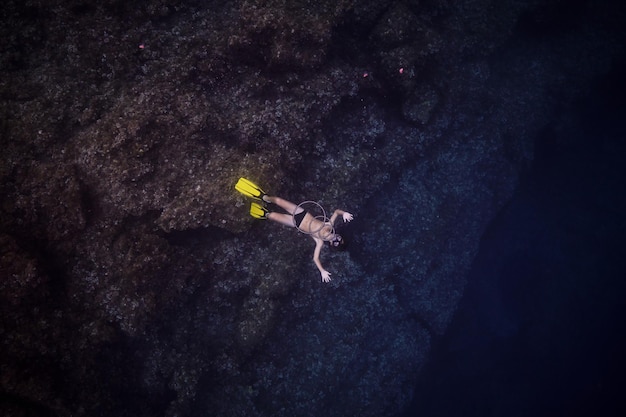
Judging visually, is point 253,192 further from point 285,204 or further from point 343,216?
point 343,216

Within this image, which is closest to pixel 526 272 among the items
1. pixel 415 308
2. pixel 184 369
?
pixel 415 308

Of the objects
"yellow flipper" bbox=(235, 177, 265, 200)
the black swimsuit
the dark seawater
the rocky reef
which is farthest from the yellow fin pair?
the dark seawater

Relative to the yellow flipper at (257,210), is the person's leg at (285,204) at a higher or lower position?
higher

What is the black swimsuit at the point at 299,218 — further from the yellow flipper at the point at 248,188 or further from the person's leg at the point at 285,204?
the yellow flipper at the point at 248,188

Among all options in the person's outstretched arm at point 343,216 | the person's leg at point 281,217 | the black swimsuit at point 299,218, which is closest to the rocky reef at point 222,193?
the person's leg at point 281,217

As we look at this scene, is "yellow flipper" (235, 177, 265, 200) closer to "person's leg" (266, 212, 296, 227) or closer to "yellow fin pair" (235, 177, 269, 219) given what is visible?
"yellow fin pair" (235, 177, 269, 219)

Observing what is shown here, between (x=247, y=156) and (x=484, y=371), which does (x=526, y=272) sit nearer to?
(x=484, y=371)
